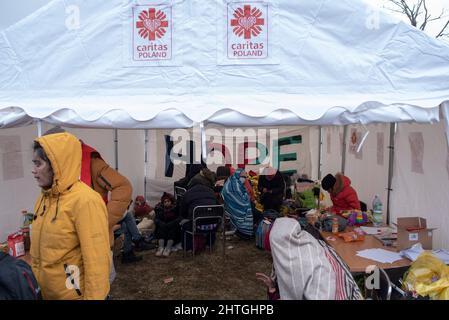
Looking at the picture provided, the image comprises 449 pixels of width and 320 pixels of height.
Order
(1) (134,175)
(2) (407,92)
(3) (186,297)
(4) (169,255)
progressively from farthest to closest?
(1) (134,175)
(4) (169,255)
(3) (186,297)
(2) (407,92)

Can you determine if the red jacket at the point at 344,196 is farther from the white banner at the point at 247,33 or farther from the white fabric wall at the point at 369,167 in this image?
the white banner at the point at 247,33

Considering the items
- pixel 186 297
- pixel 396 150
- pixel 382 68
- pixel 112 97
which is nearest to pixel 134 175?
pixel 186 297

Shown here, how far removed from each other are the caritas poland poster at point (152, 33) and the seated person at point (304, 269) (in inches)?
68.5

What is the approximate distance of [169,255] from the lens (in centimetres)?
476

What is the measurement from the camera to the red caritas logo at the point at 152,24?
8.94 ft

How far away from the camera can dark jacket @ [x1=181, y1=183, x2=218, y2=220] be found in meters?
4.63

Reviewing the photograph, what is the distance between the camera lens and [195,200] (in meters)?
4.66

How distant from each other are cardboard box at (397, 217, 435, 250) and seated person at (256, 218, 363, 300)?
4.28 ft

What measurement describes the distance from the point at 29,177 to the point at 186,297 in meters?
2.25

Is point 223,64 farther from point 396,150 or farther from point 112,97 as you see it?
point 396,150

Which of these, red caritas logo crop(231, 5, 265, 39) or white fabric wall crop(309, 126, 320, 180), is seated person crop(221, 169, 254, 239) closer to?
white fabric wall crop(309, 126, 320, 180)

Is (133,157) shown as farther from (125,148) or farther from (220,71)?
(220,71)

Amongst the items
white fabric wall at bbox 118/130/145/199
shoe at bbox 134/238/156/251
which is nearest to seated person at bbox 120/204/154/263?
shoe at bbox 134/238/156/251

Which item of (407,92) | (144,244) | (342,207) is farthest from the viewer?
(144,244)
